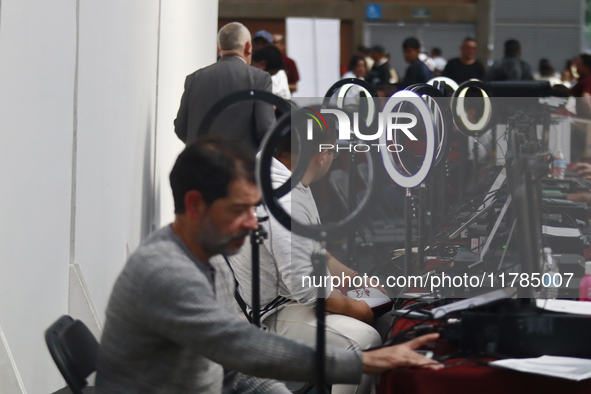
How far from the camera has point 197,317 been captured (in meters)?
1.37

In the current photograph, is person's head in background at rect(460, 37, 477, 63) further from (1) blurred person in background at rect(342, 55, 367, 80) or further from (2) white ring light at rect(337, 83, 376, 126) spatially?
(2) white ring light at rect(337, 83, 376, 126)

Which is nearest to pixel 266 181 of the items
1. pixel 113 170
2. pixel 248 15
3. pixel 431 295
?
pixel 431 295

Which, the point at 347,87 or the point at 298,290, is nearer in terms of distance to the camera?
the point at 298,290

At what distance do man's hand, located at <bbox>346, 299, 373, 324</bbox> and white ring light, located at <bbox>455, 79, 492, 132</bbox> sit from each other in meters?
1.15

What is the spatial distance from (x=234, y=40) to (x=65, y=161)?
1638 millimetres

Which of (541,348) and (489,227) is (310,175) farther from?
(541,348)

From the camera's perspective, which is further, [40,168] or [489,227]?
[40,168]

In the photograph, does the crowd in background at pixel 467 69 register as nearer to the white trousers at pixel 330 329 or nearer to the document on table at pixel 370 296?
the document on table at pixel 370 296

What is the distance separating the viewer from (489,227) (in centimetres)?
234

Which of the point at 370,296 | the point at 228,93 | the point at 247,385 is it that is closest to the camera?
the point at 247,385

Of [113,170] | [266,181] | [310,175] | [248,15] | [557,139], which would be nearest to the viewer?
[266,181]

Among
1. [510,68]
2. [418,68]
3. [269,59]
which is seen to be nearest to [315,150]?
[269,59]

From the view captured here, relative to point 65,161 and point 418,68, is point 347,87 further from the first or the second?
point 418,68

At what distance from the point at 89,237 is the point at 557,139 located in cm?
313
